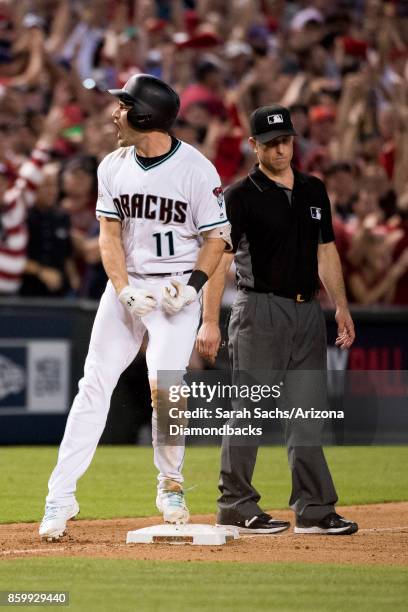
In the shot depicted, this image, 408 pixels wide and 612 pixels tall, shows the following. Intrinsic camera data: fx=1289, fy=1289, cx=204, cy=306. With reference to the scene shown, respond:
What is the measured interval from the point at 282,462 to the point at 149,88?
5.80 meters

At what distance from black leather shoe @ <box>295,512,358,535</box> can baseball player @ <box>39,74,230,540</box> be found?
46.6 inches

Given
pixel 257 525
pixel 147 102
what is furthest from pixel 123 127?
pixel 257 525

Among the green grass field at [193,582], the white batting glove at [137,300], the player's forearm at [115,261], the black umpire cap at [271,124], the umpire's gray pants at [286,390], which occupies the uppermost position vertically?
the black umpire cap at [271,124]

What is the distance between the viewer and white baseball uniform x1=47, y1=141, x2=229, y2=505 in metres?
6.80

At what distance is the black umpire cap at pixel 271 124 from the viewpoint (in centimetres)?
733

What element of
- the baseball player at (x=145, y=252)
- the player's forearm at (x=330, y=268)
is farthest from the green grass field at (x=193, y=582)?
the player's forearm at (x=330, y=268)

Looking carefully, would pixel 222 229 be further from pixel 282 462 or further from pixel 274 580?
pixel 282 462

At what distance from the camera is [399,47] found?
18.8 m

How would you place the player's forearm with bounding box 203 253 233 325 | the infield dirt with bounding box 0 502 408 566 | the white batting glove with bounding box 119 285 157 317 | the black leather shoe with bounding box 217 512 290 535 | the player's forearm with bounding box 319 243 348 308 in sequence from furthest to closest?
the player's forearm with bounding box 319 243 348 308 < the black leather shoe with bounding box 217 512 290 535 < the player's forearm with bounding box 203 253 233 325 < the white batting glove with bounding box 119 285 157 317 < the infield dirt with bounding box 0 502 408 566

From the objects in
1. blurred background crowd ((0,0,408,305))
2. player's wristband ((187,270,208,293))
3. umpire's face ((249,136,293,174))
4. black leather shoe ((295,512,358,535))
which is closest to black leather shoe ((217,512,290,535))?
black leather shoe ((295,512,358,535))

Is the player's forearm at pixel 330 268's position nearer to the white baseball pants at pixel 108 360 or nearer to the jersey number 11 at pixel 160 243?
the white baseball pants at pixel 108 360

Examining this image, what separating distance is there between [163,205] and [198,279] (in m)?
0.44

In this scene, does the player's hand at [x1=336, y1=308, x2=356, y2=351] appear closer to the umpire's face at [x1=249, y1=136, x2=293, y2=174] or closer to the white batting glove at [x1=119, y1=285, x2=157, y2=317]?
the umpire's face at [x1=249, y1=136, x2=293, y2=174]

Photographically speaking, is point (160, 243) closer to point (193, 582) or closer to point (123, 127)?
point (123, 127)
